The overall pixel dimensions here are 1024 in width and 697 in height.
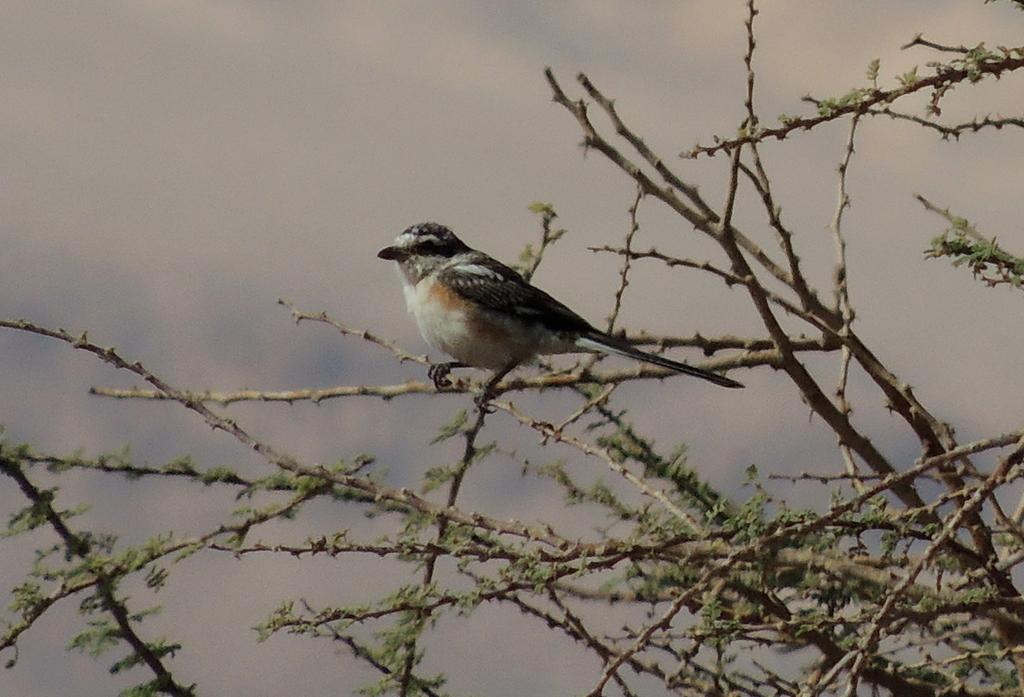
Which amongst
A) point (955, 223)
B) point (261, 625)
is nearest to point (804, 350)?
point (955, 223)

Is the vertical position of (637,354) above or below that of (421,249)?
below

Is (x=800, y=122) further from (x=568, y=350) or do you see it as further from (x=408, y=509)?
(x=568, y=350)

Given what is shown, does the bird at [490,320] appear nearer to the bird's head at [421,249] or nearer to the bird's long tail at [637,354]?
the bird's long tail at [637,354]

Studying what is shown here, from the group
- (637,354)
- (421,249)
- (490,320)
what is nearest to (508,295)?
(490,320)

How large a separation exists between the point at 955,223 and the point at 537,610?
229 centimetres

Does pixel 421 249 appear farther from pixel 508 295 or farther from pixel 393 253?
pixel 508 295

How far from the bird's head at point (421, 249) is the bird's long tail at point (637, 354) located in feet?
4.52

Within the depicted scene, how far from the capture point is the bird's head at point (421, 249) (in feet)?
28.8

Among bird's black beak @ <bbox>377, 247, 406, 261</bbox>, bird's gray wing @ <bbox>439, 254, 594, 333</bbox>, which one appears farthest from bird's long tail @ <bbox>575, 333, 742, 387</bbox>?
bird's black beak @ <bbox>377, 247, 406, 261</bbox>

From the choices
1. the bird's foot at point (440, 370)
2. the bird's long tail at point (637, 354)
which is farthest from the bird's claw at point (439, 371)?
the bird's long tail at point (637, 354)

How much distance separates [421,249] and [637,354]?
87.0 inches

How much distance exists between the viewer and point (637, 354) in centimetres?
715

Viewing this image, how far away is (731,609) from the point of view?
631 cm

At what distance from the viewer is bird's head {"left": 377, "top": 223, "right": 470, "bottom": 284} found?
28.8ft
